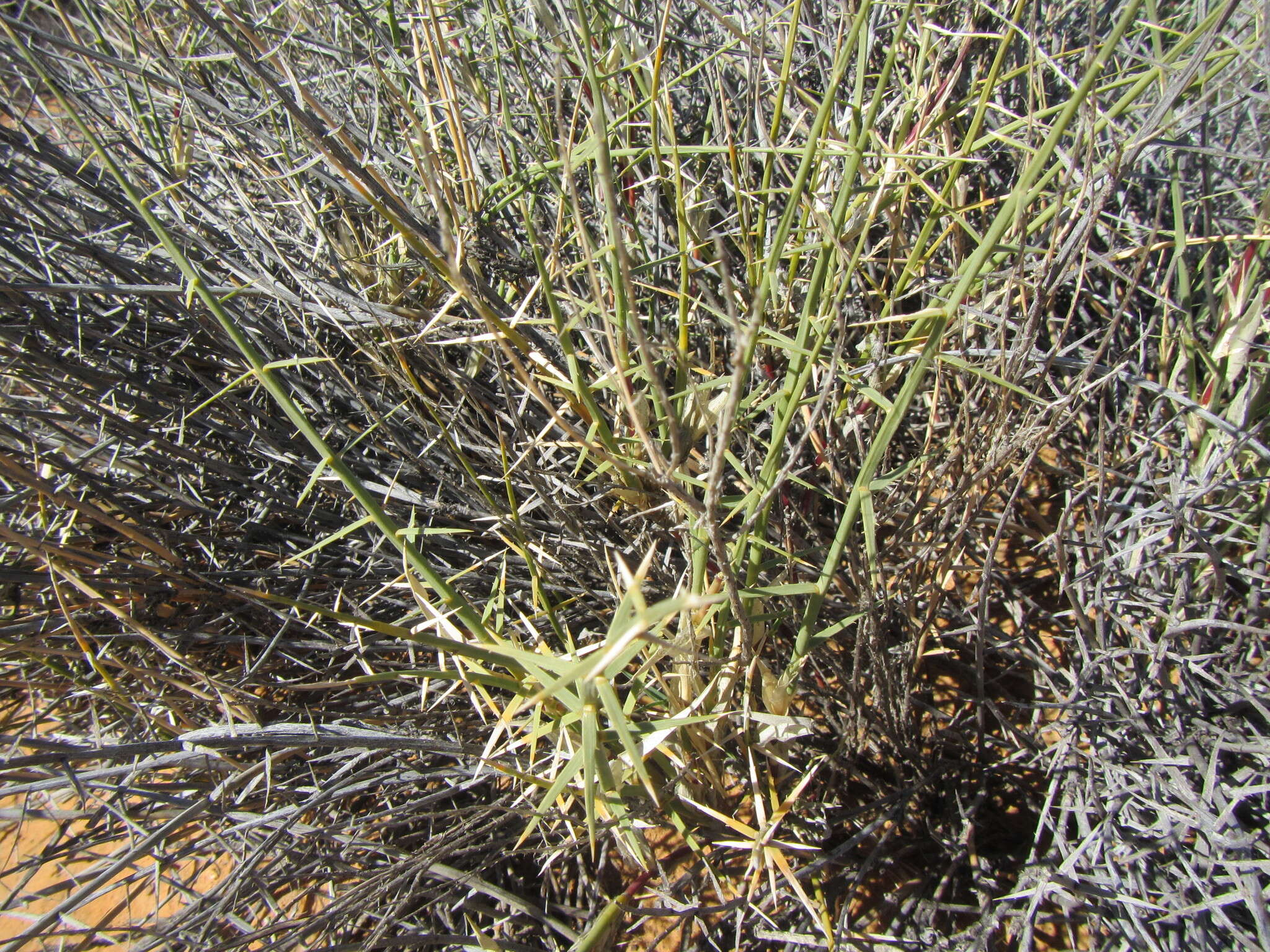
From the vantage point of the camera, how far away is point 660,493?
77cm

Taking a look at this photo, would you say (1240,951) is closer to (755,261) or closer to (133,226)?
(755,261)

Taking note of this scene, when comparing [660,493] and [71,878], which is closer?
[660,493]

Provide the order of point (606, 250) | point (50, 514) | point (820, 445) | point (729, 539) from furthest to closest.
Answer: point (50, 514), point (820, 445), point (729, 539), point (606, 250)

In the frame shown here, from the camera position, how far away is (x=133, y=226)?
919mm

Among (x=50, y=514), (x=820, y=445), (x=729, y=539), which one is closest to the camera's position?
(x=729, y=539)

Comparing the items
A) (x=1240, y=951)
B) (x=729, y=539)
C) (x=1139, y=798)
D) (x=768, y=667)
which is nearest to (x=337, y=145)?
(x=729, y=539)

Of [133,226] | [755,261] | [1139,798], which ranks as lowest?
[1139,798]

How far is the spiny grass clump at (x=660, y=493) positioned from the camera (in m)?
0.64

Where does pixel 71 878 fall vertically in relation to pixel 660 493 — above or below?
below

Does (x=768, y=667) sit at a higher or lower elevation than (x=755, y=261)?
lower

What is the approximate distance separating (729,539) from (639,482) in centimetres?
10

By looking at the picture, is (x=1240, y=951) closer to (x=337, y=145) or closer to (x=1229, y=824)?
(x=1229, y=824)

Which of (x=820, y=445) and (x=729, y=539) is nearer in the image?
(x=729, y=539)

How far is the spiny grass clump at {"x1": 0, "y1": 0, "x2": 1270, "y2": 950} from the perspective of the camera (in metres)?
0.64
